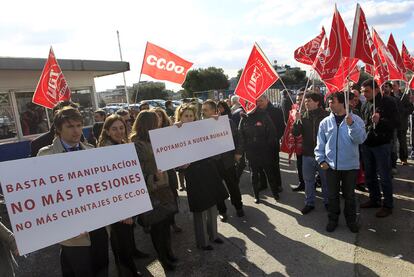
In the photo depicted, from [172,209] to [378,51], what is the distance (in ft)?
13.9

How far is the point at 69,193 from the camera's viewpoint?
8.74ft

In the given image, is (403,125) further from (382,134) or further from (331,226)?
(331,226)

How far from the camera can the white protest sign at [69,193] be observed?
2373mm

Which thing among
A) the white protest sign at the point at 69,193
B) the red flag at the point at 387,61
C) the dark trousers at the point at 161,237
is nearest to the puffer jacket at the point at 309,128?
the red flag at the point at 387,61

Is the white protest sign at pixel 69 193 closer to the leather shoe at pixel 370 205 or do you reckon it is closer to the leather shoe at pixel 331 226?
the leather shoe at pixel 331 226

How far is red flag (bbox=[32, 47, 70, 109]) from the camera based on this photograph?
6.31 metres

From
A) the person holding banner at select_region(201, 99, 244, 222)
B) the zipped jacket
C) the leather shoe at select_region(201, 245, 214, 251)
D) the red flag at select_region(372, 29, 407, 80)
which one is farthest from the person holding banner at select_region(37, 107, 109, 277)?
the red flag at select_region(372, 29, 407, 80)

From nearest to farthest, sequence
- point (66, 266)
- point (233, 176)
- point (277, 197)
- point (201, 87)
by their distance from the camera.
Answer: point (66, 266) < point (233, 176) < point (277, 197) < point (201, 87)

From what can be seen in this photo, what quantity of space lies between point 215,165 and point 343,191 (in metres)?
1.73

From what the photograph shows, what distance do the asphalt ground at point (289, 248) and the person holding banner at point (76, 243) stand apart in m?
1.09

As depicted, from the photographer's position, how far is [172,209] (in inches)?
145

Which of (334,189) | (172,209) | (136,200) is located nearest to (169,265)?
(172,209)

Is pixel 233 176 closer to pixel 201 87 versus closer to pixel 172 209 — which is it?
pixel 172 209

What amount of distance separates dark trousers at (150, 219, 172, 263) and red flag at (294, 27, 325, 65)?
5961 mm
